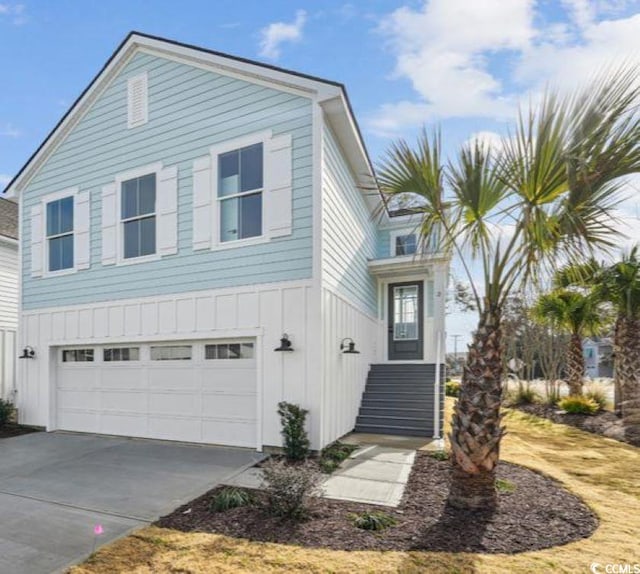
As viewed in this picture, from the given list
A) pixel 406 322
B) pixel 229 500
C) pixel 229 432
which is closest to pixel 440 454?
pixel 229 500

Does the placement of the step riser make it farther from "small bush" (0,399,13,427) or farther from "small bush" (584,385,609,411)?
"small bush" (0,399,13,427)

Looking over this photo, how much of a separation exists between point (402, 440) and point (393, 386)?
2246 mm

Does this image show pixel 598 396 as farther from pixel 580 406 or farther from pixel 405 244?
pixel 405 244

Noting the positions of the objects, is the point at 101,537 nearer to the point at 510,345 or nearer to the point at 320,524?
the point at 320,524

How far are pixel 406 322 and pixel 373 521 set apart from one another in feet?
27.3

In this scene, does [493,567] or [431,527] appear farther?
[431,527]

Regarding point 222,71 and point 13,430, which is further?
point 13,430

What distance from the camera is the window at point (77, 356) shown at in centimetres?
982

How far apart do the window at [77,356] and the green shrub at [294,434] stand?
5396mm

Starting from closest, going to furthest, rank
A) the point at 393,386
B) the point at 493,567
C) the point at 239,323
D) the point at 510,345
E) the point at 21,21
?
the point at 493,567 → the point at 239,323 → the point at 21,21 → the point at 393,386 → the point at 510,345

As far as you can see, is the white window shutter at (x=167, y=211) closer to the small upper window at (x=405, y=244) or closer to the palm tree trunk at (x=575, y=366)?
the small upper window at (x=405, y=244)

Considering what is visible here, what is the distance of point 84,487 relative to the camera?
5.80m

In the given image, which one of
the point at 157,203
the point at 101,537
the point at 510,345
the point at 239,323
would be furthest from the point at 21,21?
the point at 510,345

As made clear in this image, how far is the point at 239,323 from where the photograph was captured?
7840 millimetres
